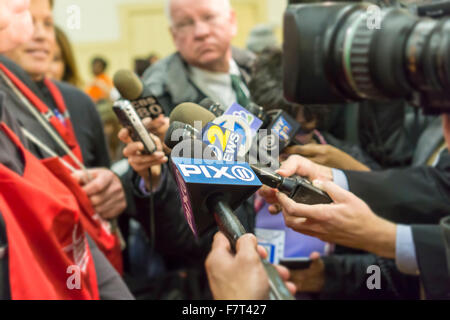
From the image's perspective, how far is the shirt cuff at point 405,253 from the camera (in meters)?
0.81

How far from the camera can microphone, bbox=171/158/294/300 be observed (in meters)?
0.50

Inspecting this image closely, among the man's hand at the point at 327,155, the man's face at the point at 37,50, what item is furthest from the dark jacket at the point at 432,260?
the man's face at the point at 37,50

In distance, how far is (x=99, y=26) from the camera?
5203mm

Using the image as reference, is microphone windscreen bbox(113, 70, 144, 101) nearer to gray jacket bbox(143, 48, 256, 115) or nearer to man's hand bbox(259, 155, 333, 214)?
gray jacket bbox(143, 48, 256, 115)

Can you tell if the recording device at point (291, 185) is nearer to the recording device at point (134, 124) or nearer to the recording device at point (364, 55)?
the recording device at point (364, 55)

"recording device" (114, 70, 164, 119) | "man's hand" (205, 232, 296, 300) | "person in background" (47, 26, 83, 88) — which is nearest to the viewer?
"man's hand" (205, 232, 296, 300)

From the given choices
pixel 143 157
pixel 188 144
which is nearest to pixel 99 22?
pixel 143 157

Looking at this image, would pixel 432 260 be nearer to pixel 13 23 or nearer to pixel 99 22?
pixel 13 23

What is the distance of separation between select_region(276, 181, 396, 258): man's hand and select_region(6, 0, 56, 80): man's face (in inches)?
30.1

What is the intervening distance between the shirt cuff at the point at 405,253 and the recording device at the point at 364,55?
1.00 feet

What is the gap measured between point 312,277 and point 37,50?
0.83m

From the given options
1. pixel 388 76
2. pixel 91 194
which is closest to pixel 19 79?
pixel 91 194

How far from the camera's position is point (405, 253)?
0.81 metres

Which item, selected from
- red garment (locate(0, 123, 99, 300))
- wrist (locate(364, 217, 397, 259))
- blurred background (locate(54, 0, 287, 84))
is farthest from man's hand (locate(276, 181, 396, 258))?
blurred background (locate(54, 0, 287, 84))
